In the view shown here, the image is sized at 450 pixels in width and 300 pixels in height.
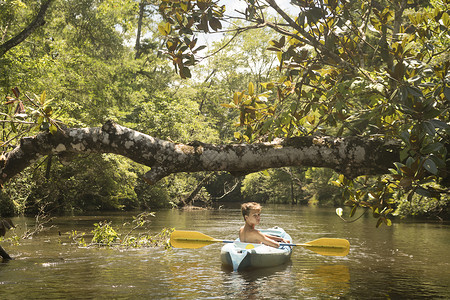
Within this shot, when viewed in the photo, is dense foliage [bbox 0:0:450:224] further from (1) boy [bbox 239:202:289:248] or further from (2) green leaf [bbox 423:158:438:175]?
(1) boy [bbox 239:202:289:248]

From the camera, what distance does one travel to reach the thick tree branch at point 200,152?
3.98 metres

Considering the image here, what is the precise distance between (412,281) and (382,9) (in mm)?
3992

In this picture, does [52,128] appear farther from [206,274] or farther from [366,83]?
[206,274]

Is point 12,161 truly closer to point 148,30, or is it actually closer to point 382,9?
point 382,9

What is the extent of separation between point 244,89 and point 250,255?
19473mm

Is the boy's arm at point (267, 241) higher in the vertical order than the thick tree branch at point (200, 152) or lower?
lower

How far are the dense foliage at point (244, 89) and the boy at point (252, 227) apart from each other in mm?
1881

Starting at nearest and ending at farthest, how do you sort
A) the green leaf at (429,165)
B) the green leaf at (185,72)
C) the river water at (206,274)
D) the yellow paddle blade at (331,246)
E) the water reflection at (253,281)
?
the green leaf at (429,165) → the green leaf at (185,72) → the river water at (206,274) → the water reflection at (253,281) → the yellow paddle blade at (331,246)

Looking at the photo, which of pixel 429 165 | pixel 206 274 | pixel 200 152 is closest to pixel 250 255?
pixel 206 274

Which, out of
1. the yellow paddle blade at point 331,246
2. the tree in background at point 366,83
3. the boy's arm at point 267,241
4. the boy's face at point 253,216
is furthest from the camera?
the boy's arm at point 267,241

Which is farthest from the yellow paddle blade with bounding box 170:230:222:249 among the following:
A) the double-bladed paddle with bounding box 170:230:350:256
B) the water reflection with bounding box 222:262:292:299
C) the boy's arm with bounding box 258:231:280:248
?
the boy's arm with bounding box 258:231:280:248

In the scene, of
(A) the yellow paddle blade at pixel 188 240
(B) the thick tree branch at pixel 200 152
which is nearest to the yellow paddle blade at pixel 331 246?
(A) the yellow paddle blade at pixel 188 240

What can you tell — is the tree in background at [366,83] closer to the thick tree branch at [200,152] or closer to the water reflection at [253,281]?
the thick tree branch at [200,152]

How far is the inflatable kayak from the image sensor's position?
7.40m
